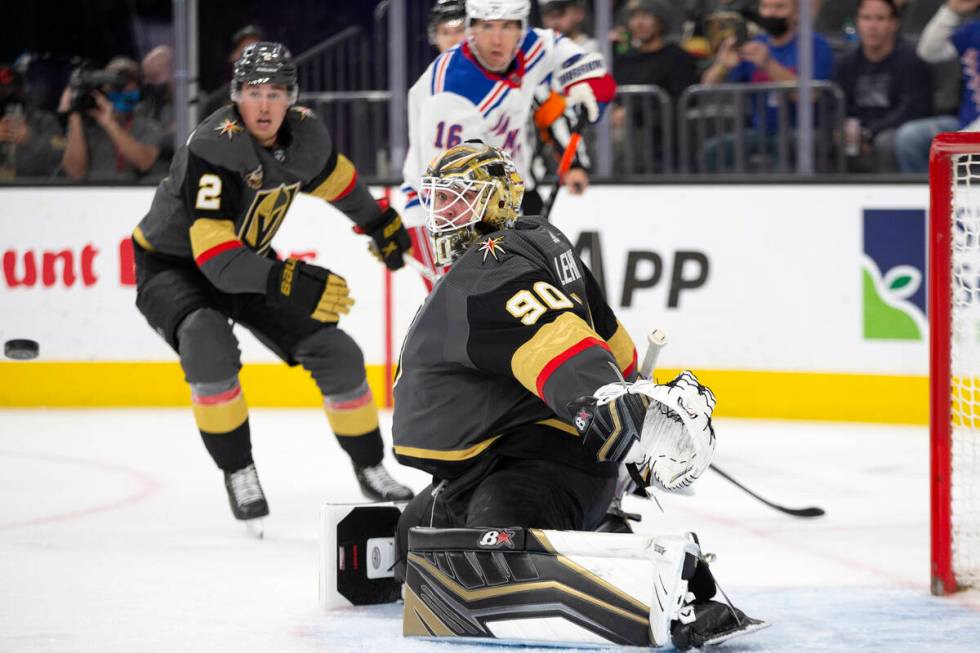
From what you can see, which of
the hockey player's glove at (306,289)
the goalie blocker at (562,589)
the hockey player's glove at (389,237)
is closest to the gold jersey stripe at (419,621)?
the goalie blocker at (562,589)

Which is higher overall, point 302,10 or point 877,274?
point 302,10

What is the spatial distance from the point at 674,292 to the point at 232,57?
90.8 inches

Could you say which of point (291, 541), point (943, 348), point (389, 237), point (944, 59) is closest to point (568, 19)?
point (944, 59)

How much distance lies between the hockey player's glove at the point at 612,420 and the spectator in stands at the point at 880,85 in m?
3.87

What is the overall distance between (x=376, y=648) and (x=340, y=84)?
4.45 metres

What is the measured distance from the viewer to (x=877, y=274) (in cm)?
560

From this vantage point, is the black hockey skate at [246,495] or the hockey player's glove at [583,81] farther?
the hockey player's glove at [583,81]

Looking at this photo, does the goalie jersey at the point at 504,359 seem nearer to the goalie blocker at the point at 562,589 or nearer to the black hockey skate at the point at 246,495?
the goalie blocker at the point at 562,589

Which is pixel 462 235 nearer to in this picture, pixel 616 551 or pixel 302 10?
pixel 616 551

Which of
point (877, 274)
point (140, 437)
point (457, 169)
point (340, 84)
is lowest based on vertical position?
point (140, 437)

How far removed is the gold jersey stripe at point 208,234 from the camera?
375cm

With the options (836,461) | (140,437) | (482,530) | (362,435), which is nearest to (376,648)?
(482,530)

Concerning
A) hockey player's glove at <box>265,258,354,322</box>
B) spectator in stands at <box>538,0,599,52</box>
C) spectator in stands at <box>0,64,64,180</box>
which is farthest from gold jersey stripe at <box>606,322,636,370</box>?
spectator in stands at <box>0,64,64,180</box>

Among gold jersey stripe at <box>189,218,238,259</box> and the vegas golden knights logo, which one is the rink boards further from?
gold jersey stripe at <box>189,218,238,259</box>
